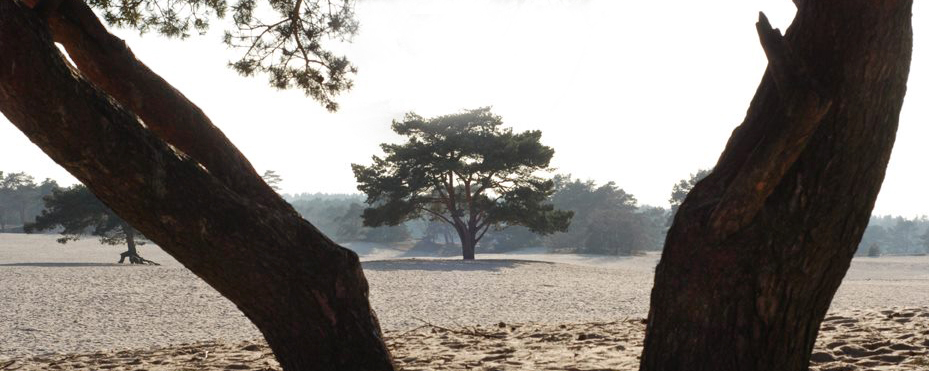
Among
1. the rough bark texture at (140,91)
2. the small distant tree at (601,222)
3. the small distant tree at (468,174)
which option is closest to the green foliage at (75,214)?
the small distant tree at (468,174)

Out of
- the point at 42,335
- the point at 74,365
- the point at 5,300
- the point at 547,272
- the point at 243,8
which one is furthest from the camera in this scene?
the point at 547,272

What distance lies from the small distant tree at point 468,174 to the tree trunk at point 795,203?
22485 mm

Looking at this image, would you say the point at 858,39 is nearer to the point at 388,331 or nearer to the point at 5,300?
the point at 388,331

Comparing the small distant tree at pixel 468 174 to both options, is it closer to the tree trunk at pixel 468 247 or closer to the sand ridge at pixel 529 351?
the tree trunk at pixel 468 247

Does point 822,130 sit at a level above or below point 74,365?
above

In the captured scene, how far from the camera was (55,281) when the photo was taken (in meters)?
12.6

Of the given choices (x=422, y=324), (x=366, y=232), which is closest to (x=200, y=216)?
(x=422, y=324)

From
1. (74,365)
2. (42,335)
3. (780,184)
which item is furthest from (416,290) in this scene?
(780,184)

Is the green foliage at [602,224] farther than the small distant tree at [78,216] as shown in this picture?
Yes

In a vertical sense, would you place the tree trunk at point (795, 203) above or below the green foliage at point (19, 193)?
below

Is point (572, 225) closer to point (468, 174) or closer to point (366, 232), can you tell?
point (366, 232)

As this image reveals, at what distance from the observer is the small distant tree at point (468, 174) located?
83.5 feet

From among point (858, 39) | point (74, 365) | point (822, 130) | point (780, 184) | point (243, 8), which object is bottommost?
point (74, 365)

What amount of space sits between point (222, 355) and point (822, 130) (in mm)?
4730
